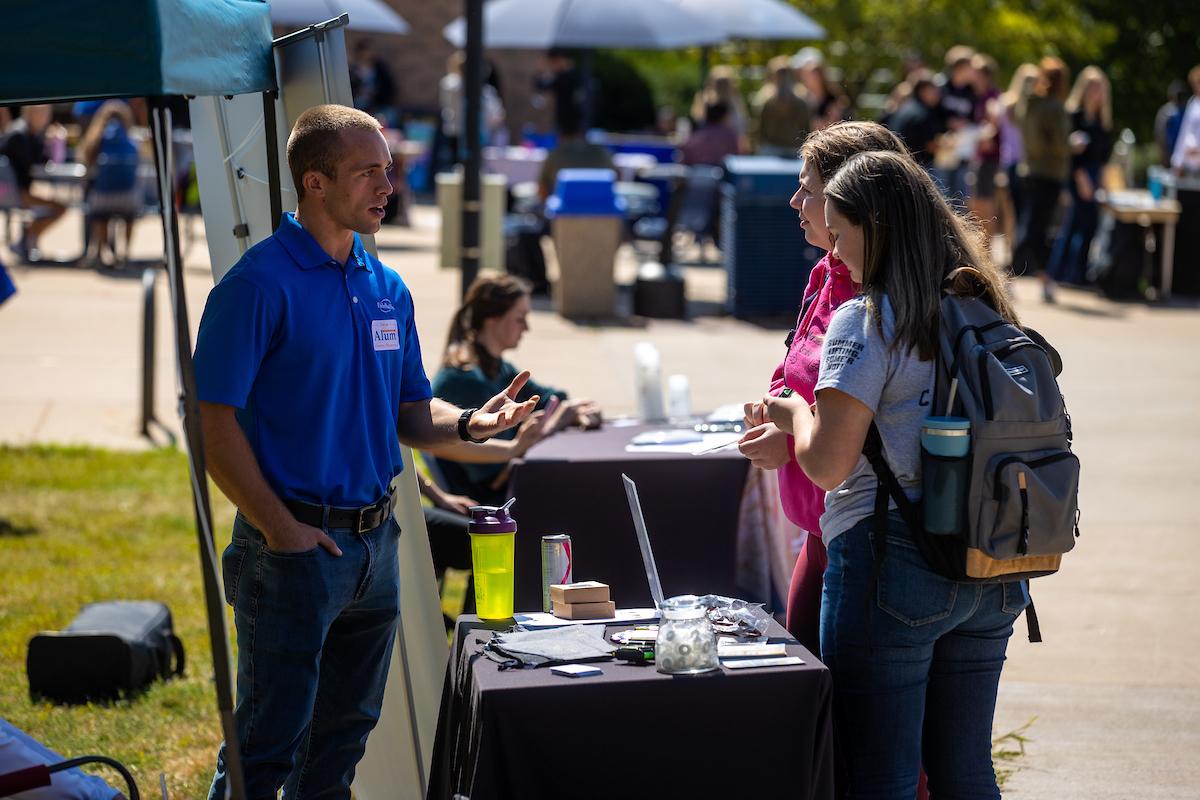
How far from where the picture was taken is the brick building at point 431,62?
98.3ft

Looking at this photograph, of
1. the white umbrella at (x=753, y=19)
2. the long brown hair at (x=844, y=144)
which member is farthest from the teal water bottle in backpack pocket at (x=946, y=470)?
the white umbrella at (x=753, y=19)

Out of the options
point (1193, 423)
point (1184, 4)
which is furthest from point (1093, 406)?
point (1184, 4)

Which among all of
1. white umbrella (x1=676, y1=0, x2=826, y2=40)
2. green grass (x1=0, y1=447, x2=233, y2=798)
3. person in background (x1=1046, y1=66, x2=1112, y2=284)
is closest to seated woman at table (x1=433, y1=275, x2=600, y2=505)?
green grass (x1=0, y1=447, x2=233, y2=798)

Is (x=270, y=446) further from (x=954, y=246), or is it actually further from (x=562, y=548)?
(x=954, y=246)

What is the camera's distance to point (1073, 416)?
34.8 ft

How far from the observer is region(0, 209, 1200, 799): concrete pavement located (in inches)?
218

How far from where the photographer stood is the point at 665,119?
2802 cm

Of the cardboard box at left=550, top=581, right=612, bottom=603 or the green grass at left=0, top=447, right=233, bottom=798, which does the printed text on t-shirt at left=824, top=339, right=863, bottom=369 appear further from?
the green grass at left=0, top=447, right=233, bottom=798

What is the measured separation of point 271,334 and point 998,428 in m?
1.61

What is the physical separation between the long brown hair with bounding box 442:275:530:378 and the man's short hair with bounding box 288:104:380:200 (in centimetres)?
231

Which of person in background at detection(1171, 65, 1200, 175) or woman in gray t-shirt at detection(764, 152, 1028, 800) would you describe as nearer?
woman in gray t-shirt at detection(764, 152, 1028, 800)

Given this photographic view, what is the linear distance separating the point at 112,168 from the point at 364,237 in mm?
12596

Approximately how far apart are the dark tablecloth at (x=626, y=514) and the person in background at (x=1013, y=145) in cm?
1062

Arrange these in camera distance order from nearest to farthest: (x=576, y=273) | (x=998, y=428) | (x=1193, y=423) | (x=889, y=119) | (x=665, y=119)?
(x=998, y=428) → (x=1193, y=423) → (x=576, y=273) → (x=889, y=119) → (x=665, y=119)
